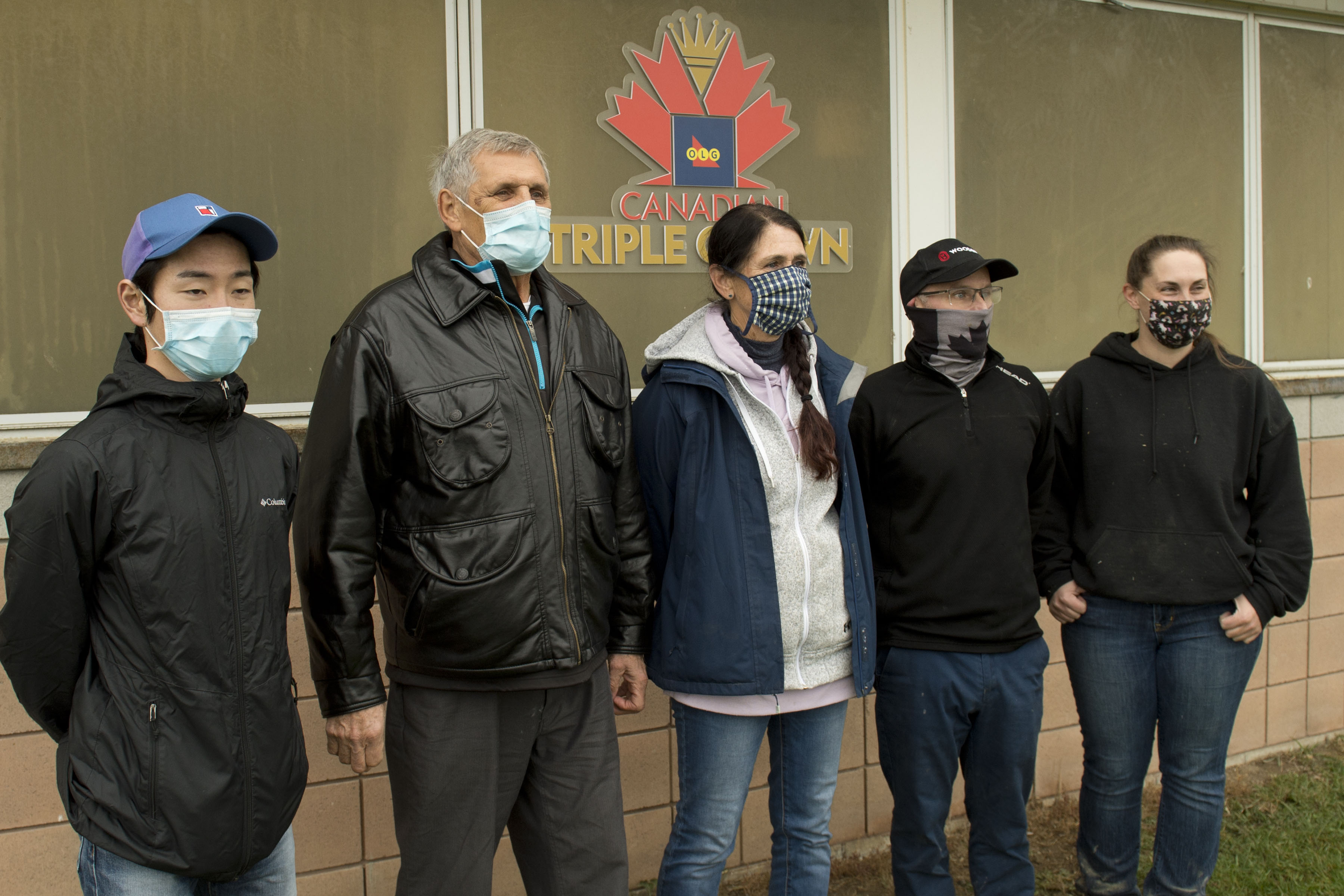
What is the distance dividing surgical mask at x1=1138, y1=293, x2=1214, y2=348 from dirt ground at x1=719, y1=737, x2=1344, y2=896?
186cm

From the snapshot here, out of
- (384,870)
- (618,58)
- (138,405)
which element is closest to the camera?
(138,405)

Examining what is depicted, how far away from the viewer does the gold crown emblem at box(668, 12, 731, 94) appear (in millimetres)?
3713

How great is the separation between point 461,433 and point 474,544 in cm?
23

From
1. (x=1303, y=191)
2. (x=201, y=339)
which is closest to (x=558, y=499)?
(x=201, y=339)

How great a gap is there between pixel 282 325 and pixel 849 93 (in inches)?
84.2

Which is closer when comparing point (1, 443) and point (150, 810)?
point (150, 810)

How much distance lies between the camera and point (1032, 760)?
9.80 feet

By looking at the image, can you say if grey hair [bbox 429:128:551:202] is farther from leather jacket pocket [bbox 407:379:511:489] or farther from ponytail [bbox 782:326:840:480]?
ponytail [bbox 782:326:840:480]

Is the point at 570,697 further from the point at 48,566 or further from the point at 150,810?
the point at 48,566

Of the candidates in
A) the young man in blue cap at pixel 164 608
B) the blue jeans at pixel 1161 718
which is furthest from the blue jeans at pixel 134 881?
the blue jeans at pixel 1161 718

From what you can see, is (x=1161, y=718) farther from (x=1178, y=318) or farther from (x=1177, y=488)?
(x=1178, y=318)

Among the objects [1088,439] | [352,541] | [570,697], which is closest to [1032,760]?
[1088,439]

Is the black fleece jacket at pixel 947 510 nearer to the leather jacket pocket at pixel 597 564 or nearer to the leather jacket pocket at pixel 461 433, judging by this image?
the leather jacket pocket at pixel 597 564

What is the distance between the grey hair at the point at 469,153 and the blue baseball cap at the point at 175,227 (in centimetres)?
45
